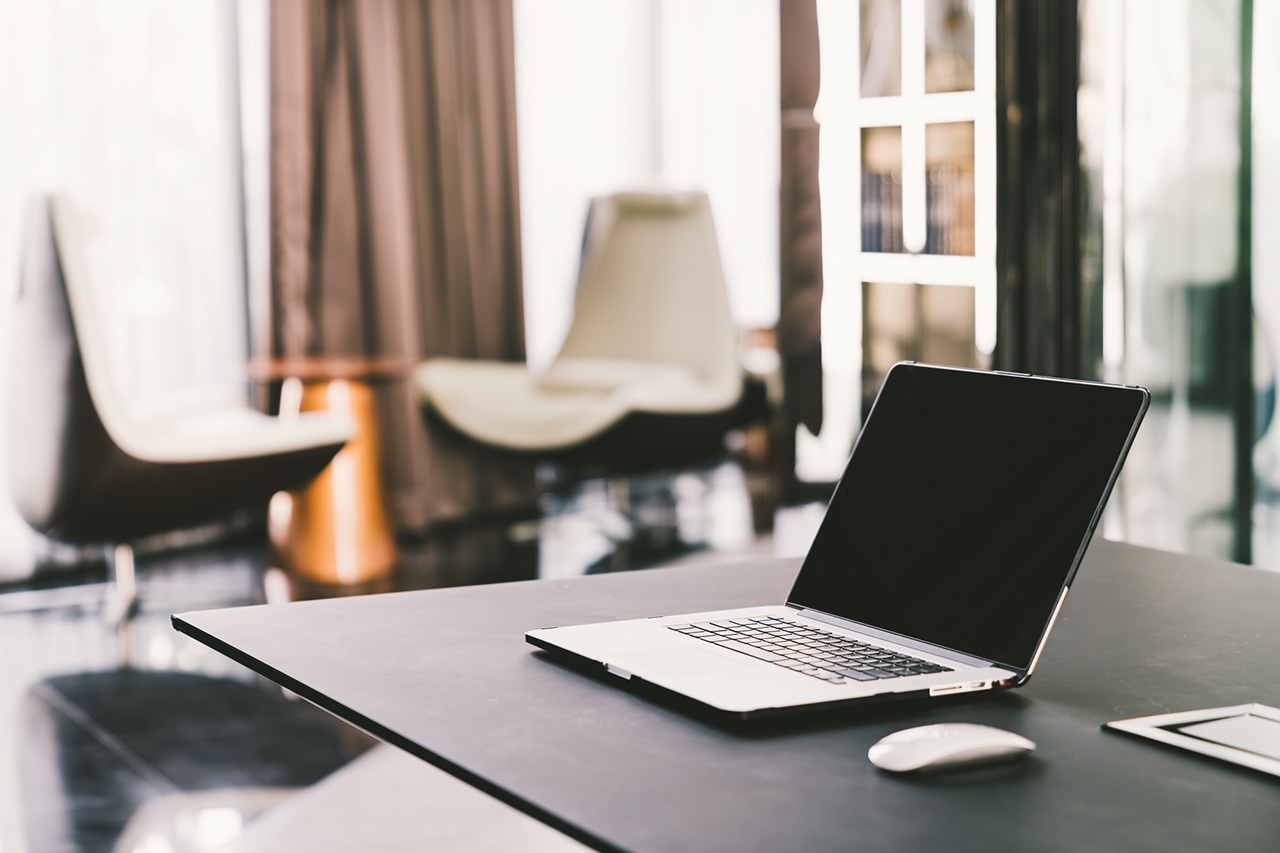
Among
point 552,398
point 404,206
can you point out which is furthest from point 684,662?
point 404,206

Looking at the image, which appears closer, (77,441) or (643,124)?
(77,441)

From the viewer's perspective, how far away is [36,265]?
140 inches

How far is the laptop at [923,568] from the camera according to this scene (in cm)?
98

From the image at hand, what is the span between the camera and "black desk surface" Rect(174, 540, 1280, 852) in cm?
74

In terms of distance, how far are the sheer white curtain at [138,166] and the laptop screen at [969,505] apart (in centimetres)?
344

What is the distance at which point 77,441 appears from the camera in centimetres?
353

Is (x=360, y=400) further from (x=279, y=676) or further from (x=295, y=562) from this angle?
(x=279, y=676)

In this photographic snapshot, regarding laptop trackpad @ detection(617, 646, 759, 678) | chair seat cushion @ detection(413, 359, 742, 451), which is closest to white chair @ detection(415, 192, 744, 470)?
chair seat cushion @ detection(413, 359, 742, 451)

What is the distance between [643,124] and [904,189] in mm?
2160

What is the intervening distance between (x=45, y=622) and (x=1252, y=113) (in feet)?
9.69

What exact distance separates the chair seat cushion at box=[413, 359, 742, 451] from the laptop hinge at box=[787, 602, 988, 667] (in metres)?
3.27

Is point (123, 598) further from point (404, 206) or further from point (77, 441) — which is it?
point (404, 206)

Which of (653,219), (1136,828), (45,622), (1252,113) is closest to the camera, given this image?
(1136,828)

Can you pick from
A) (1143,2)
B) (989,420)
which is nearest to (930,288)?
(1143,2)
